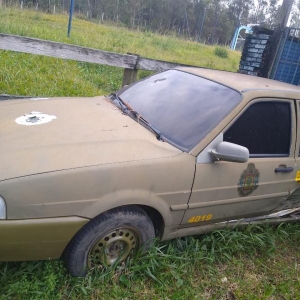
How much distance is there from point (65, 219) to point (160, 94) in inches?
58.0

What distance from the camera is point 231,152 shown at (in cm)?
224

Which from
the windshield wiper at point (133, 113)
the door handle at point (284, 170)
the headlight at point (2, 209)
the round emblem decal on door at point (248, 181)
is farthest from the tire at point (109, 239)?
the door handle at point (284, 170)

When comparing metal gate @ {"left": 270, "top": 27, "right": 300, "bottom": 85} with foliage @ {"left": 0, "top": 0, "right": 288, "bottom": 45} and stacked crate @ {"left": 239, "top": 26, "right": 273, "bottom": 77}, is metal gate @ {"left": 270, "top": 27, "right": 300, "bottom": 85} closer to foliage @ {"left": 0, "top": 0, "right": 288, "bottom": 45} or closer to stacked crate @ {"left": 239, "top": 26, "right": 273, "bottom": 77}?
stacked crate @ {"left": 239, "top": 26, "right": 273, "bottom": 77}

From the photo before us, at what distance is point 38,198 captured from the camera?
1820 millimetres

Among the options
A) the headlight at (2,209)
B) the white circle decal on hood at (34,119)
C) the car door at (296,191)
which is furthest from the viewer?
the car door at (296,191)

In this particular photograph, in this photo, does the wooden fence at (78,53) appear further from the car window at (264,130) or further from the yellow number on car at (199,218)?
the yellow number on car at (199,218)

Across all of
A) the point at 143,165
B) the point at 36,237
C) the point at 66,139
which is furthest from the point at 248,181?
the point at 36,237

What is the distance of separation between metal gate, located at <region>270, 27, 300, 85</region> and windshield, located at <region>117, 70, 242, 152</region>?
17.4 feet

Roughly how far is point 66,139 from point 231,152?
1.13 metres

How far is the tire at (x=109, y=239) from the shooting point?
2.09 metres

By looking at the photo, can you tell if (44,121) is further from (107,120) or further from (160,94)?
(160,94)

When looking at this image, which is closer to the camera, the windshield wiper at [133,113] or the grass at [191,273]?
the grass at [191,273]

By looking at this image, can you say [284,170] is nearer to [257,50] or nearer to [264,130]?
[264,130]

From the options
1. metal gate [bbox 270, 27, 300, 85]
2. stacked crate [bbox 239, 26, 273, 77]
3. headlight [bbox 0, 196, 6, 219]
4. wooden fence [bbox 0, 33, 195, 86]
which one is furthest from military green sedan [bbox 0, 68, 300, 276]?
metal gate [bbox 270, 27, 300, 85]
